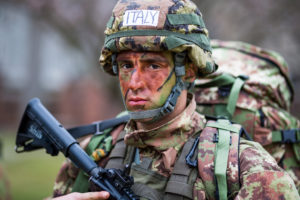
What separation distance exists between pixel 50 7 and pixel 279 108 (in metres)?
8.02

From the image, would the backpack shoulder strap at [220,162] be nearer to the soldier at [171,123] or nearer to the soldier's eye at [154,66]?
the soldier at [171,123]

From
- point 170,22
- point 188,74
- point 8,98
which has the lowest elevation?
point 8,98

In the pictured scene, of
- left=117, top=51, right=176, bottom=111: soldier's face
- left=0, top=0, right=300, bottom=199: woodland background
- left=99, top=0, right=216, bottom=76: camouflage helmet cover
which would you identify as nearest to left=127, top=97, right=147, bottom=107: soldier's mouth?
left=117, top=51, right=176, bottom=111: soldier's face

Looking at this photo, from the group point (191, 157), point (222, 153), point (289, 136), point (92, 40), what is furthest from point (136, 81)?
point (92, 40)

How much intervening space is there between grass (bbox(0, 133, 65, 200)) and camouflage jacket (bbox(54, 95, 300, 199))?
5144 millimetres

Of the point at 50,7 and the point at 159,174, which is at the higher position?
the point at 50,7

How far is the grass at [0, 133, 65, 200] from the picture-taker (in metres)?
8.66

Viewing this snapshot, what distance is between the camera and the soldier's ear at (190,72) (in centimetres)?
306

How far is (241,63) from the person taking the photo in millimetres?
4109

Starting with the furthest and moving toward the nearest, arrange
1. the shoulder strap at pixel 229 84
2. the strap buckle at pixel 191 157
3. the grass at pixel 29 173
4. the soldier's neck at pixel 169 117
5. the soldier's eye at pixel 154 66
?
the grass at pixel 29 173 < the shoulder strap at pixel 229 84 < the soldier's neck at pixel 169 117 < the soldier's eye at pixel 154 66 < the strap buckle at pixel 191 157

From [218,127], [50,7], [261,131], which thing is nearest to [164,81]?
[218,127]

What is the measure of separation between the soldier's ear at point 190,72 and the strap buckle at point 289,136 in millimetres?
1227

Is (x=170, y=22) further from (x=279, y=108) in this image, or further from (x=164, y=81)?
(x=279, y=108)

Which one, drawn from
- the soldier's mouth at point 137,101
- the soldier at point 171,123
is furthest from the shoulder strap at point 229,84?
the soldier's mouth at point 137,101
